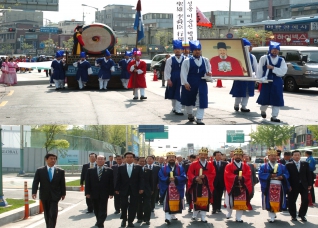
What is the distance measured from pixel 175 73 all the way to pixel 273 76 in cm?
282

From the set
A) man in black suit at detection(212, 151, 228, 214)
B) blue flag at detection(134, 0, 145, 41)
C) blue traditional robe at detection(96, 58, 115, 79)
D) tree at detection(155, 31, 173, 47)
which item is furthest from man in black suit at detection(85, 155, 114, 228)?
tree at detection(155, 31, 173, 47)

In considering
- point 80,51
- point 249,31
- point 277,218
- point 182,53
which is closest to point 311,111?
point 182,53

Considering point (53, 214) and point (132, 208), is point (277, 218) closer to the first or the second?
point (132, 208)

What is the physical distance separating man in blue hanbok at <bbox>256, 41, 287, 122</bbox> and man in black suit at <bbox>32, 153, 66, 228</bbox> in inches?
234

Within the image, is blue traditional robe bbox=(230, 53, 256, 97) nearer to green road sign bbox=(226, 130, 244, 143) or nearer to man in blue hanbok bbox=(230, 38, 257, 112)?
man in blue hanbok bbox=(230, 38, 257, 112)

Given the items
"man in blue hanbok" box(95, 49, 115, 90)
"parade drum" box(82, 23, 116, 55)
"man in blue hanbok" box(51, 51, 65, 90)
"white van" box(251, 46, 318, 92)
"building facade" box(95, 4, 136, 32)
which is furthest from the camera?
"building facade" box(95, 4, 136, 32)

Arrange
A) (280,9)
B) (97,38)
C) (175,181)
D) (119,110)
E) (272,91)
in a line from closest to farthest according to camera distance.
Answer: (175,181), (272,91), (119,110), (97,38), (280,9)

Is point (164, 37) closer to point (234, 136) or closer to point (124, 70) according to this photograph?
point (234, 136)

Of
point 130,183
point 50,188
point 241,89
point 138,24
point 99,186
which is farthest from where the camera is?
point 138,24

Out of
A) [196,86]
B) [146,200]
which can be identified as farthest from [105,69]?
[146,200]

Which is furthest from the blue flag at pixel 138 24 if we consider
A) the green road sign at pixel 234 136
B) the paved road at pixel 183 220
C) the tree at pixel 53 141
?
the green road sign at pixel 234 136

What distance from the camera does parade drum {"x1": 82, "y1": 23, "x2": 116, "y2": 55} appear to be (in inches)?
1129

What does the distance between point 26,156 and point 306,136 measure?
1373 inches

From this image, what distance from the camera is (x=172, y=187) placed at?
13.0 meters
